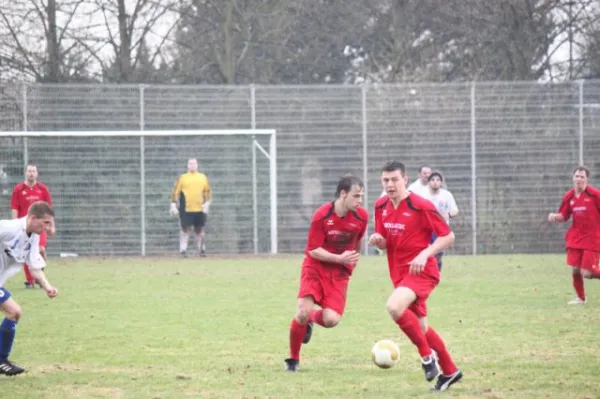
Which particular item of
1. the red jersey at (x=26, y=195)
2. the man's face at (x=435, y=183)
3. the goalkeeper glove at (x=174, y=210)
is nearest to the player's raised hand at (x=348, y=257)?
A: the man's face at (x=435, y=183)

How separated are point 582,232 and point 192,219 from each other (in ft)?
36.4

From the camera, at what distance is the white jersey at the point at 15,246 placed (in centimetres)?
899

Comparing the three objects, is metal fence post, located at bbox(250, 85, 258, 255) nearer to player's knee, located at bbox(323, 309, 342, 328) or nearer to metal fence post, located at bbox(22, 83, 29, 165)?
metal fence post, located at bbox(22, 83, 29, 165)

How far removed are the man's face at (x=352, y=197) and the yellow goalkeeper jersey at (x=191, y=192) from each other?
47.5 feet

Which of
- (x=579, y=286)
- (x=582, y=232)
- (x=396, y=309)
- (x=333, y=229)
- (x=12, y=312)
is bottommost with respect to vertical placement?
(x=579, y=286)

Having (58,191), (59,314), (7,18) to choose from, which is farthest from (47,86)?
(59,314)

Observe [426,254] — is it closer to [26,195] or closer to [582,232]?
[582,232]

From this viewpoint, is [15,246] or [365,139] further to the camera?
[365,139]

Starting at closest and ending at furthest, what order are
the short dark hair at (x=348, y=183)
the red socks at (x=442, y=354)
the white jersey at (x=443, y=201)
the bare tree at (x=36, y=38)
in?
the red socks at (x=442, y=354), the short dark hair at (x=348, y=183), the white jersey at (x=443, y=201), the bare tree at (x=36, y=38)

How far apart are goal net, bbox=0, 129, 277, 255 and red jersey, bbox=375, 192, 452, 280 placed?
16132 mm

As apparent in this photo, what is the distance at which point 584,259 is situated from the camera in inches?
566

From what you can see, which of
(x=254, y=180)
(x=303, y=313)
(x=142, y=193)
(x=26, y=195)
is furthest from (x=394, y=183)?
(x=142, y=193)

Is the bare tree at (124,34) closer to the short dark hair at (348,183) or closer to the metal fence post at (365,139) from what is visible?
the metal fence post at (365,139)

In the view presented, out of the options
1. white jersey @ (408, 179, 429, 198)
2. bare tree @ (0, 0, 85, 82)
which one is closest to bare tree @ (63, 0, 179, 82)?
bare tree @ (0, 0, 85, 82)
